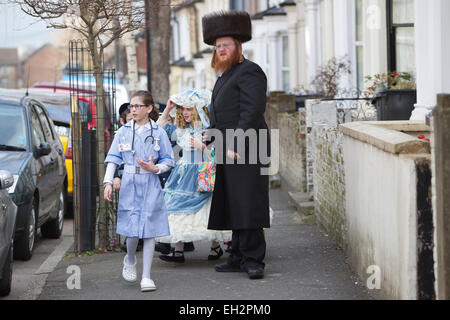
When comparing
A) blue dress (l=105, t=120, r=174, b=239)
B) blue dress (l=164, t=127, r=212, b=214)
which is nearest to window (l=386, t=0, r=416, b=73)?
blue dress (l=164, t=127, r=212, b=214)

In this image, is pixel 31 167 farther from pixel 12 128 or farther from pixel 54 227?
pixel 54 227

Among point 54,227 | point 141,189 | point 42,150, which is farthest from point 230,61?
point 54,227

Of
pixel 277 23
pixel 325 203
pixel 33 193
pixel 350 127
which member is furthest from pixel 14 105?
pixel 277 23

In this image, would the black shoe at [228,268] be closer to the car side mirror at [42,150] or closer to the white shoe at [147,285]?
the white shoe at [147,285]

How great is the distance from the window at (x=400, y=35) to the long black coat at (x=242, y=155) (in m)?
6.74

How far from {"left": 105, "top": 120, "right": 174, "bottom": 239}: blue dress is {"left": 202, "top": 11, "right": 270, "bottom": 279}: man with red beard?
572 millimetres

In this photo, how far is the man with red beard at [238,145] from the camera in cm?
744

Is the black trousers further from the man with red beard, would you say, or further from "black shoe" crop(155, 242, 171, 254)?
"black shoe" crop(155, 242, 171, 254)

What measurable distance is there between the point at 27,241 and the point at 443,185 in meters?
5.86

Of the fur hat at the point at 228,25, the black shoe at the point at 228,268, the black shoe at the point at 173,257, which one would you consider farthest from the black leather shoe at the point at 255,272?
the fur hat at the point at 228,25

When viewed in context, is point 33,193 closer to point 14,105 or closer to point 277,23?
point 14,105

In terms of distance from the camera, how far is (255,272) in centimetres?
743

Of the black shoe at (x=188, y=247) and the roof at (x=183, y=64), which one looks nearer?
the black shoe at (x=188, y=247)

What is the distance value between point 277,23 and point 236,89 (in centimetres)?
1900
